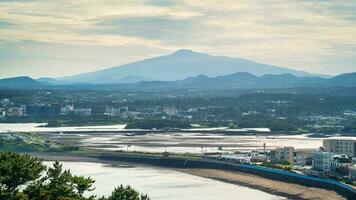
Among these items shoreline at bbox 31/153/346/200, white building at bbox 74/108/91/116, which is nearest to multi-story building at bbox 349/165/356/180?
shoreline at bbox 31/153/346/200

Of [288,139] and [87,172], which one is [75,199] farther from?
[288,139]

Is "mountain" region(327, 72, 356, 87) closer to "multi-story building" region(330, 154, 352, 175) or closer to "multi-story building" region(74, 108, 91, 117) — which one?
"multi-story building" region(74, 108, 91, 117)

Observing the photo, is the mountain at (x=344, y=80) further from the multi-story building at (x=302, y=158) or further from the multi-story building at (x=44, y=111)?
the multi-story building at (x=302, y=158)

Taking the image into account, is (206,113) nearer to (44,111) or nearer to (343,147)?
(44,111)

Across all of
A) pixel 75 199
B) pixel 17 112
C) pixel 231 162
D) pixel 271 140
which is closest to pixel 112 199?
pixel 75 199

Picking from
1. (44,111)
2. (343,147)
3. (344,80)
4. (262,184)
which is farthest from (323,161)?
(344,80)

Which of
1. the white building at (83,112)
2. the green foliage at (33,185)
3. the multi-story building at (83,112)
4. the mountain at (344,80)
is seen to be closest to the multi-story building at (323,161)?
the green foliage at (33,185)
